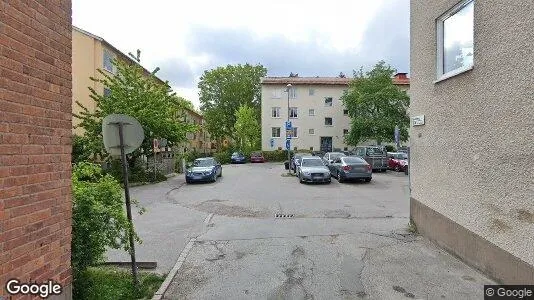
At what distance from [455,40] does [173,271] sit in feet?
21.5

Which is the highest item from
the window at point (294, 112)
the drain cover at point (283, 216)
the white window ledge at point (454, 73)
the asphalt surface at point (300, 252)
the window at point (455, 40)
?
the window at point (294, 112)

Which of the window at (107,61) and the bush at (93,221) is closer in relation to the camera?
the bush at (93,221)

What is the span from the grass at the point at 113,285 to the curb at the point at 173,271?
10 centimetres

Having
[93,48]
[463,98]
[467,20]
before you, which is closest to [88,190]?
[463,98]

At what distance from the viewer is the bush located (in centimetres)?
446

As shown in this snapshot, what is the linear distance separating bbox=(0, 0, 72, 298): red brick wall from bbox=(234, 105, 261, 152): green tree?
159 ft

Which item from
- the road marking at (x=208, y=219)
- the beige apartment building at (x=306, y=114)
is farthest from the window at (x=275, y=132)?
the road marking at (x=208, y=219)

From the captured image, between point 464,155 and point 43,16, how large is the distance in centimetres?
633

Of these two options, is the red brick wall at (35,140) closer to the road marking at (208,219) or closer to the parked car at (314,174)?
the road marking at (208,219)

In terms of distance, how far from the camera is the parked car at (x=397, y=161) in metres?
26.5

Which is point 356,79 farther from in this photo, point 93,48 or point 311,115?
point 93,48

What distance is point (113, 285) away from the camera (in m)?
5.41

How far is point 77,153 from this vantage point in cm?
1988

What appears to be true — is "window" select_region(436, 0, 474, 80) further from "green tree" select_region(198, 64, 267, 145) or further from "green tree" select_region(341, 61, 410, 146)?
"green tree" select_region(198, 64, 267, 145)
